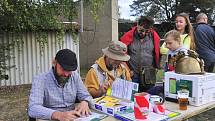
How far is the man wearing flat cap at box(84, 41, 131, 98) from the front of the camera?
3.09 m

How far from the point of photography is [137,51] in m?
4.07

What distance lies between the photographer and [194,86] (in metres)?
2.79

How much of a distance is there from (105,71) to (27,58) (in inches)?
218

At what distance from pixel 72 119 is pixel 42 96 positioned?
34 cm

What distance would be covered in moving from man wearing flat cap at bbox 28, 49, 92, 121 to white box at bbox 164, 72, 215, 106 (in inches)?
29.3

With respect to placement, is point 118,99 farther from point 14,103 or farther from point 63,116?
point 14,103

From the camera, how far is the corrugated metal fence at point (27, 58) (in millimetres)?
8078

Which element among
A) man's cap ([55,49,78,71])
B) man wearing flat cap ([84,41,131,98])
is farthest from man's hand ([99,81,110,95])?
man's cap ([55,49,78,71])

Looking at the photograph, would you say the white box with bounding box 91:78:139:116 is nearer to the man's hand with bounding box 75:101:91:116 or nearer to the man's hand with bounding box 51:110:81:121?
the man's hand with bounding box 75:101:91:116

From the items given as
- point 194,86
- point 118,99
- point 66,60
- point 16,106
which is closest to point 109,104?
point 118,99

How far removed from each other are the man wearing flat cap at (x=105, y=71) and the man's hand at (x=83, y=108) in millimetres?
422

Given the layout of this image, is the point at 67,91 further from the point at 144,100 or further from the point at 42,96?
the point at 144,100

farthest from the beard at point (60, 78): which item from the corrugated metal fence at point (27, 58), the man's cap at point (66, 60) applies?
the corrugated metal fence at point (27, 58)

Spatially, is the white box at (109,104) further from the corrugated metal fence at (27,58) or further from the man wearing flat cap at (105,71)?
the corrugated metal fence at (27,58)
